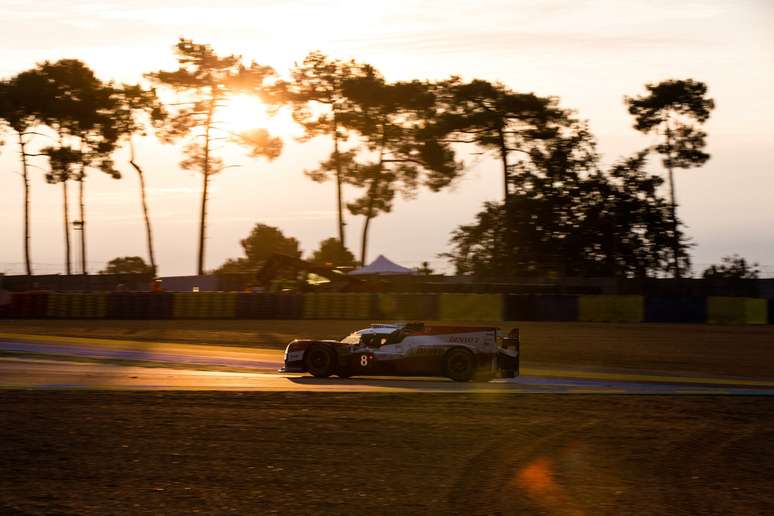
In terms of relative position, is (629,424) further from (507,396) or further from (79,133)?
(79,133)

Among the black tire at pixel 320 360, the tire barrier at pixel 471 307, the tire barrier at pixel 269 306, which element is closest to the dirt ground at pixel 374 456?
the black tire at pixel 320 360

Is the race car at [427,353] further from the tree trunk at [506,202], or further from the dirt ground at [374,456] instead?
the tree trunk at [506,202]

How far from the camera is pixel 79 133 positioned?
5112 centimetres

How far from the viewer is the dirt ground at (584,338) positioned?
21406 millimetres

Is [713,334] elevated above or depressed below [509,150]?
below

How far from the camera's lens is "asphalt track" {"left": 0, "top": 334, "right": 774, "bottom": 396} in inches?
593

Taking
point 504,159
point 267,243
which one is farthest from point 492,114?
point 267,243

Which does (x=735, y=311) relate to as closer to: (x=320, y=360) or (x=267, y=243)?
(x=320, y=360)

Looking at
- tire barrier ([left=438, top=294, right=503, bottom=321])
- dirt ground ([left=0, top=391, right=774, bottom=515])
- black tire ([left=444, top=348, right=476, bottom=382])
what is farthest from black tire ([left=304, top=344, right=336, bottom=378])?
tire barrier ([left=438, top=294, right=503, bottom=321])

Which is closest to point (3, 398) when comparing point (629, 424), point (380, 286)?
point (629, 424)

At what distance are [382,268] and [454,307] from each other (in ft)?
47.7

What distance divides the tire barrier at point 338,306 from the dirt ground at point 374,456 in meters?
19.9

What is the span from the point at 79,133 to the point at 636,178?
95.1 ft

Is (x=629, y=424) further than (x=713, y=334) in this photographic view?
No
